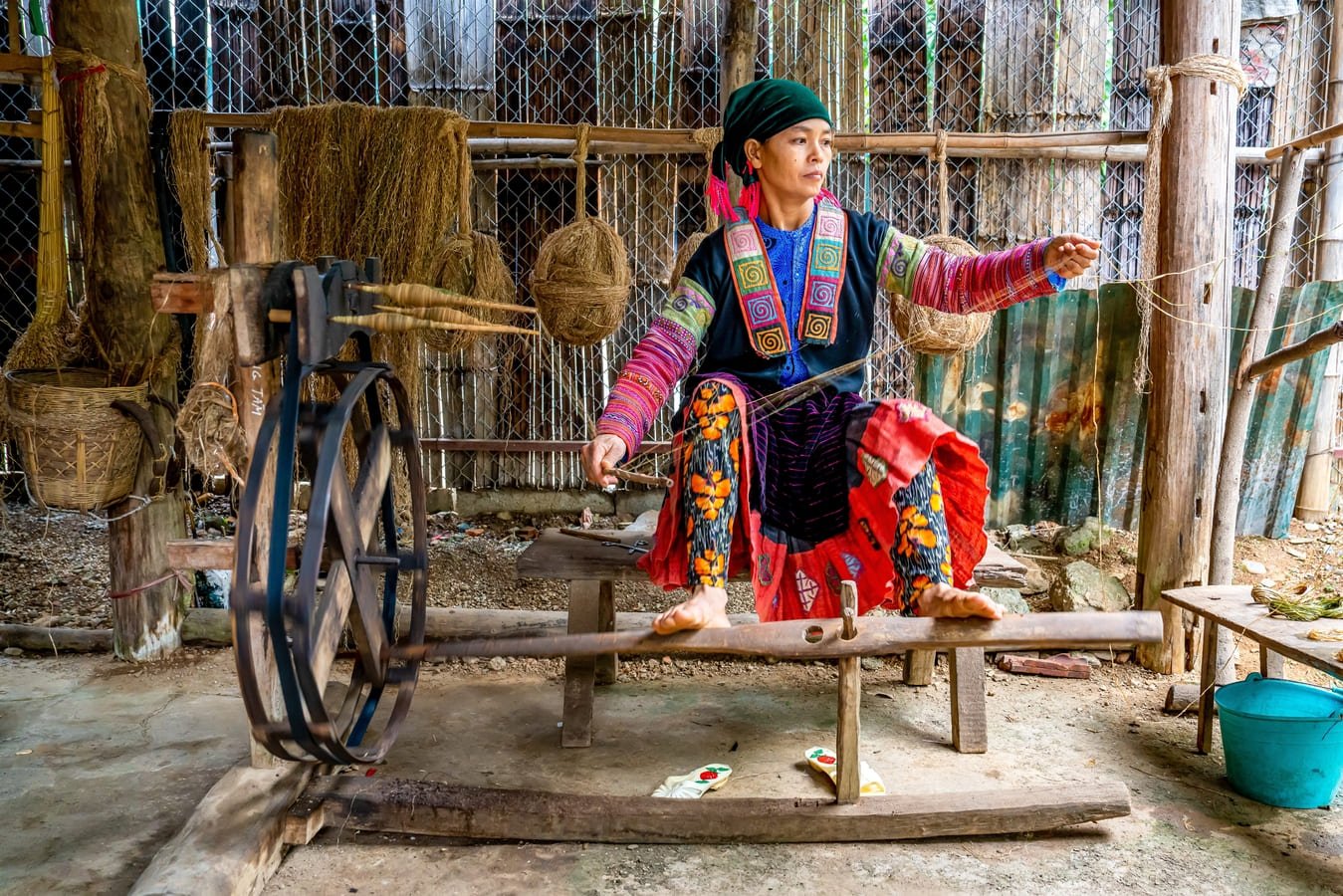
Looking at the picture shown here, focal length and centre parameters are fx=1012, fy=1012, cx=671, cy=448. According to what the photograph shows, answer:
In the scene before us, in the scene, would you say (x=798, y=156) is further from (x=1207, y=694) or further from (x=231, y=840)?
(x=231, y=840)

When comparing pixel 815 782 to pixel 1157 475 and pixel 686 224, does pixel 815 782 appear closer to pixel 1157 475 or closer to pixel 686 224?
pixel 1157 475

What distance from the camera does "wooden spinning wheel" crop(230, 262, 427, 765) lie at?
2.06 meters

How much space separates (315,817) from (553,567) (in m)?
1.02

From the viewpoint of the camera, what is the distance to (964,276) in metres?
2.83

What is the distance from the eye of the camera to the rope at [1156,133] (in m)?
3.57

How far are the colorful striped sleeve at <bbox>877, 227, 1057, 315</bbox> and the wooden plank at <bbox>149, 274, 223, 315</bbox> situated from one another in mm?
1821

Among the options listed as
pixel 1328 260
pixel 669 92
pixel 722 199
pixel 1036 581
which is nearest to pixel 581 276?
pixel 722 199

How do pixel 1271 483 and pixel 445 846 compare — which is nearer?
pixel 445 846

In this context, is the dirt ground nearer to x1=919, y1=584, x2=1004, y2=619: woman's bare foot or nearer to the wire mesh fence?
x1=919, y1=584, x2=1004, y2=619: woman's bare foot

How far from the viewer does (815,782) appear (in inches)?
118

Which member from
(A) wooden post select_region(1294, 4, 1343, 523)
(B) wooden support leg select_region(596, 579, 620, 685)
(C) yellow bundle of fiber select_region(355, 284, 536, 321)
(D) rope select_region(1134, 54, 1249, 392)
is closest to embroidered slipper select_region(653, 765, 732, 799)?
(B) wooden support leg select_region(596, 579, 620, 685)

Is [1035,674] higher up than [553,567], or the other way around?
[553,567]

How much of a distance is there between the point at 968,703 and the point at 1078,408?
8.31 feet

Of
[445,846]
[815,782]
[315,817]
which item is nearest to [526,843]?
[445,846]
